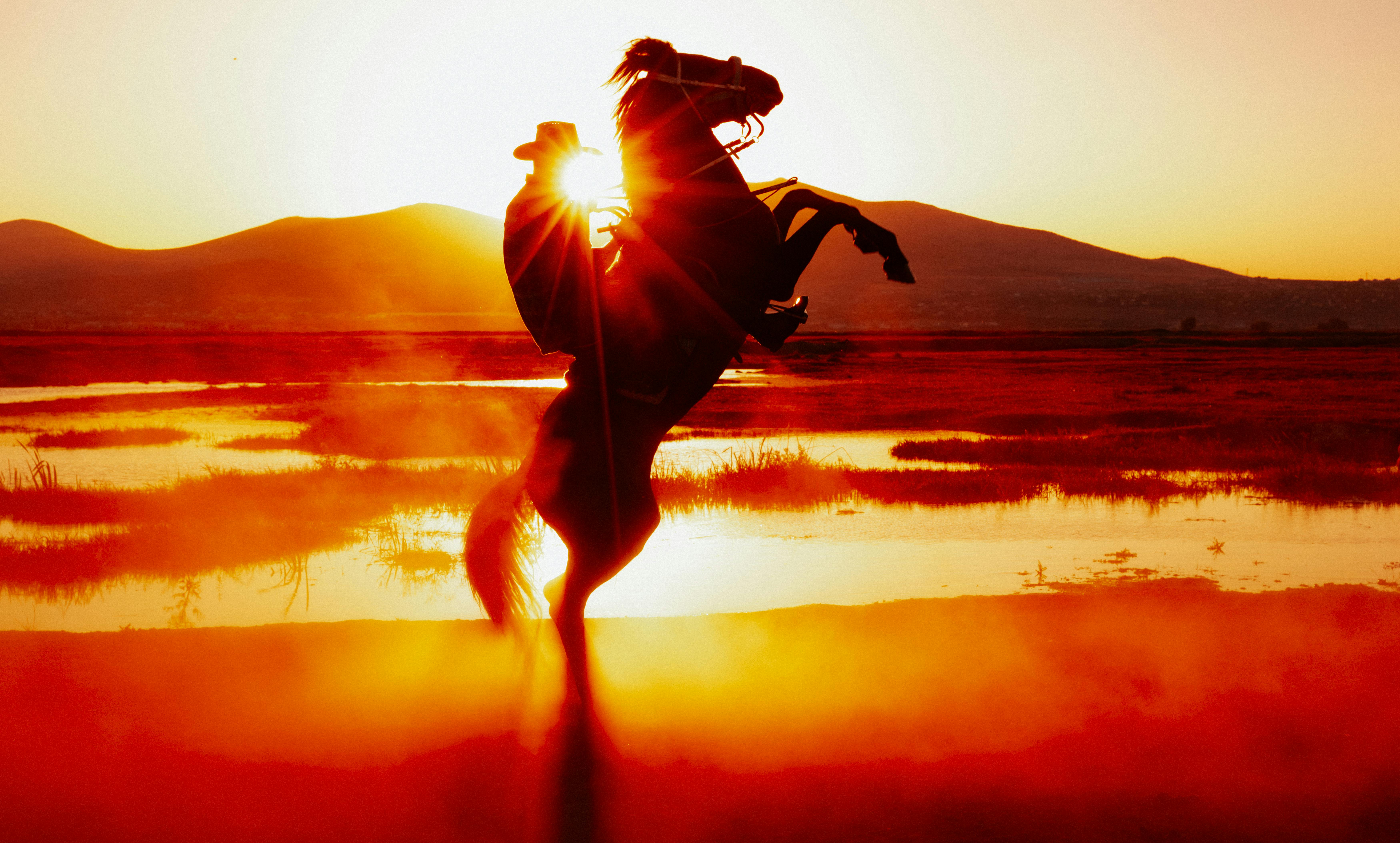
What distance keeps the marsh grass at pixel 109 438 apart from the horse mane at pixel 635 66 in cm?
1868

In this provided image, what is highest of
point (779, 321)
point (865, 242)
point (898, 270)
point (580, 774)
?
point (865, 242)

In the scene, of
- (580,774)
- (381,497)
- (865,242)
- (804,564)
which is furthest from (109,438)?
(865,242)

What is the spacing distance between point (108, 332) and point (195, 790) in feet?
347

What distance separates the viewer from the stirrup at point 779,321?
4.93 metres

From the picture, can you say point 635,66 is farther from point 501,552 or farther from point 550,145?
point 501,552

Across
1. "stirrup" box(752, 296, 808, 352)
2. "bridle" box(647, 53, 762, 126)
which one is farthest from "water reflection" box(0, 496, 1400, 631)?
"bridle" box(647, 53, 762, 126)

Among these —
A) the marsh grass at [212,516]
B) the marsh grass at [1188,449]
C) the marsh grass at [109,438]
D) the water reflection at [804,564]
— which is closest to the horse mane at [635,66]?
the water reflection at [804,564]

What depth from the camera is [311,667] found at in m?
6.38

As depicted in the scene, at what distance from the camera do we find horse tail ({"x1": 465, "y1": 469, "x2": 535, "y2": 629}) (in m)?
5.11

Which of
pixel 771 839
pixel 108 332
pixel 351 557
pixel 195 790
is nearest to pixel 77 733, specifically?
pixel 195 790

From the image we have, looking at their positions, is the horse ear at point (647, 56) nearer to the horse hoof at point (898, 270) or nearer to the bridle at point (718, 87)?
the bridle at point (718, 87)

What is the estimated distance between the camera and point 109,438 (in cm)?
2120

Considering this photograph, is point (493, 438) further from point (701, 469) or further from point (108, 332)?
point (108, 332)

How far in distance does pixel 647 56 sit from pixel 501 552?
2.35 metres
